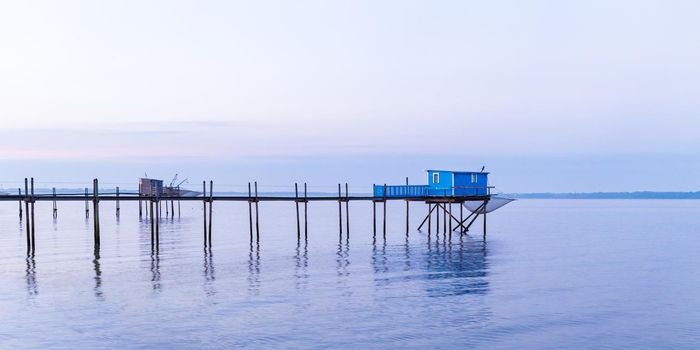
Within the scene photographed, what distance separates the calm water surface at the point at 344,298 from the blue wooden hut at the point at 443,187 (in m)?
6.90

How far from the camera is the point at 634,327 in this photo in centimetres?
2530

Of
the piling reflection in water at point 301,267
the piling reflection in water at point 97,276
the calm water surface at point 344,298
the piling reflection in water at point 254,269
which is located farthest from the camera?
the piling reflection in water at point 301,267

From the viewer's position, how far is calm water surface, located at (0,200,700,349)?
76.3 feet

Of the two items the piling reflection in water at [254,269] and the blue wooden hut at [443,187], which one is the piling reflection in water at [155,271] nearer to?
the piling reflection in water at [254,269]

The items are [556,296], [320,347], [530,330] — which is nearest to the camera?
[320,347]

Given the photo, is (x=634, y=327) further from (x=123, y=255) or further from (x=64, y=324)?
(x=123, y=255)

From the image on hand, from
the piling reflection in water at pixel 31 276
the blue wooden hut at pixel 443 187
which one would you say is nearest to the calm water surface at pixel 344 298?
the piling reflection in water at pixel 31 276

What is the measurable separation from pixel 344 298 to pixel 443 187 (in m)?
28.8

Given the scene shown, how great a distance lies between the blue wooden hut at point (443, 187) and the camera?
57.1m

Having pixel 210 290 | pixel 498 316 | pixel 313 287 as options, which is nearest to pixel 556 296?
pixel 498 316

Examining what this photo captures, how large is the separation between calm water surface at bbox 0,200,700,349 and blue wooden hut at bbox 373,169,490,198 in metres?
6.90

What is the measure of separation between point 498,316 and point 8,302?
65.5 feet

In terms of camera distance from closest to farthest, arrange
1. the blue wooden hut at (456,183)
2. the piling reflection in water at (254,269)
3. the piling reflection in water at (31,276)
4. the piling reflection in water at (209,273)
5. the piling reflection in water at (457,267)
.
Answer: the piling reflection in water at (31,276) < the piling reflection in water at (209,273) < the piling reflection in water at (254,269) < the piling reflection in water at (457,267) < the blue wooden hut at (456,183)

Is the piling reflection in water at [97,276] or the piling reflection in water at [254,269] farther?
the piling reflection in water at [254,269]
